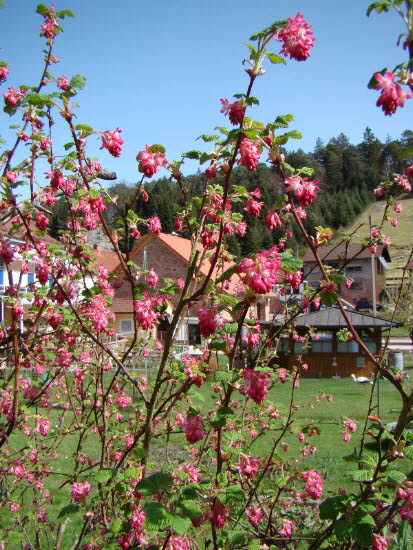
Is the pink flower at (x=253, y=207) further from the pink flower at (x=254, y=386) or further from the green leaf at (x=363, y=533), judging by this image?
the green leaf at (x=363, y=533)

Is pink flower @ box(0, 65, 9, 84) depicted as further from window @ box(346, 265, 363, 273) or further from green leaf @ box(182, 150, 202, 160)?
window @ box(346, 265, 363, 273)

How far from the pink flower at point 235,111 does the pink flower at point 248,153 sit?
3.7 inches

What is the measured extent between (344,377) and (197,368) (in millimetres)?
17822

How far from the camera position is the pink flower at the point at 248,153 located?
175cm

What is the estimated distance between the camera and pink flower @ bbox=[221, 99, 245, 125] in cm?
168

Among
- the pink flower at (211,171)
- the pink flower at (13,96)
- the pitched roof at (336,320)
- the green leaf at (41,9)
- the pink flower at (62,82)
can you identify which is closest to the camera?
the pink flower at (211,171)

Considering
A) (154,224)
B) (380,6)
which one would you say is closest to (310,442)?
(154,224)

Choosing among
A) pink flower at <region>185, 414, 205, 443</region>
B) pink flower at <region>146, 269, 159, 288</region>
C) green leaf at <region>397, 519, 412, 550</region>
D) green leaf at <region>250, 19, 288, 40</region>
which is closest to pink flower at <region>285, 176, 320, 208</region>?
green leaf at <region>250, 19, 288, 40</region>

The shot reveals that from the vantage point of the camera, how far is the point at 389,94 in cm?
140

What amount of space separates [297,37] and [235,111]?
0.37 meters

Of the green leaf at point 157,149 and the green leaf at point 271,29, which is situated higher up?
the green leaf at point 271,29

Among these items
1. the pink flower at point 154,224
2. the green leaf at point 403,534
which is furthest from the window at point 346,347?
the green leaf at point 403,534

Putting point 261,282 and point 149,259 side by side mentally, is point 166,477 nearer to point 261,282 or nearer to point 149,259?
point 261,282

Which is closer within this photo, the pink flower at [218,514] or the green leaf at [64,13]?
the pink flower at [218,514]
